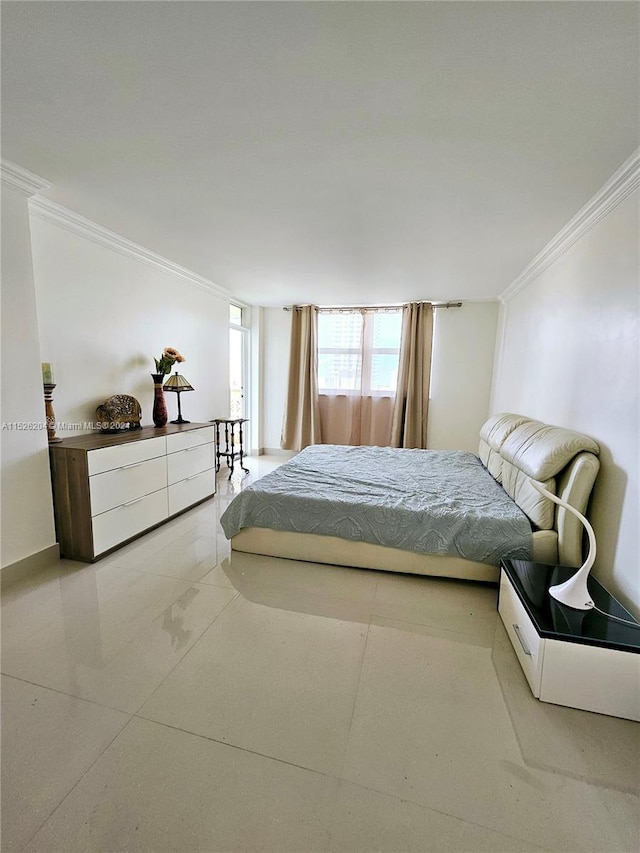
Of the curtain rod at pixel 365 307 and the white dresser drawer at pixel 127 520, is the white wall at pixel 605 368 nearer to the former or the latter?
the curtain rod at pixel 365 307

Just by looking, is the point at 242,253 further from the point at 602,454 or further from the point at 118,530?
the point at 602,454

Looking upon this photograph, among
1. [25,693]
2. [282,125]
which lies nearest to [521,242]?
[282,125]

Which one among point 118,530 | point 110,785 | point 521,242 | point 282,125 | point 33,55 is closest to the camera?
point 110,785

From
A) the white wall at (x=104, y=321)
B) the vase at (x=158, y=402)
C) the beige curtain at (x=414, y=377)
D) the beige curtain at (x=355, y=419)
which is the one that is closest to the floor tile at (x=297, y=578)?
the vase at (x=158, y=402)

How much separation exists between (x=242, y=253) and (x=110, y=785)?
3.38 metres

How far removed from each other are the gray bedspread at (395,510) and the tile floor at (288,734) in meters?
0.34

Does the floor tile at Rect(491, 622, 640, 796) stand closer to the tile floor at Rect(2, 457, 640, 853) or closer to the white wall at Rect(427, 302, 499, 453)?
the tile floor at Rect(2, 457, 640, 853)

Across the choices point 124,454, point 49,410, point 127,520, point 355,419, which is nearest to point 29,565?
point 127,520

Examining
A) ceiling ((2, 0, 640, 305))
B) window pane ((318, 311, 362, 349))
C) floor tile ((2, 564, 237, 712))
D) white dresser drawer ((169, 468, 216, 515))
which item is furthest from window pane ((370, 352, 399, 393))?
floor tile ((2, 564, 237, 712))

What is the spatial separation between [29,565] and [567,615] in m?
2.92

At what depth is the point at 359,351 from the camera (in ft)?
16.9

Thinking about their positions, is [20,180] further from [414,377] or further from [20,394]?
[414,377]

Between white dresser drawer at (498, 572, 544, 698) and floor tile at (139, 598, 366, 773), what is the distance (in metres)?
0.69

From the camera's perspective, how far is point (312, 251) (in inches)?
119
